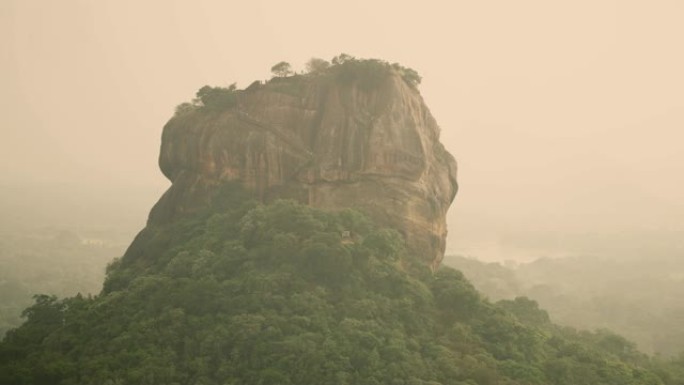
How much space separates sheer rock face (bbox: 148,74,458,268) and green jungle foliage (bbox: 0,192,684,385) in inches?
104

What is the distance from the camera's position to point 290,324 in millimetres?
28359

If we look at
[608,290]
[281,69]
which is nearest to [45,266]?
[281,69]

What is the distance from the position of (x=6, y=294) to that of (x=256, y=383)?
70.9 m

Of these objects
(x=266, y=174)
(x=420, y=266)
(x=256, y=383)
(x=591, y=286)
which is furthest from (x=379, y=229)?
(x=591, y=286)

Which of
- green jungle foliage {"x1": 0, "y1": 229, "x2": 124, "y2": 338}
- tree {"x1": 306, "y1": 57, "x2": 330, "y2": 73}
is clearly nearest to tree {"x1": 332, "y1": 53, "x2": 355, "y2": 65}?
tree {"x1": 306, "y1": 57, "x2": 330, "y2": 73}

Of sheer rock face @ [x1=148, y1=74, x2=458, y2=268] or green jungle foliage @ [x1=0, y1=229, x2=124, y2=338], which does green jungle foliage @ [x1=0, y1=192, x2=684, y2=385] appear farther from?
green jungle foliage @ [x1=0, y1=229, x2=124, y2=338]

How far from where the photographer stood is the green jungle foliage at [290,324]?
86.4ft

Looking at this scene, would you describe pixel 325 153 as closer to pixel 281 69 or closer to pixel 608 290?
pixel 281 69

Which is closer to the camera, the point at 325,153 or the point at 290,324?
the point at 290,324

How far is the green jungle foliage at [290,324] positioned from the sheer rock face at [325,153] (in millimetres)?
2650

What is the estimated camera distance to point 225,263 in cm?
3259

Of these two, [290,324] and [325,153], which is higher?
[325,153]

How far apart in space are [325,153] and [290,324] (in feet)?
46.9

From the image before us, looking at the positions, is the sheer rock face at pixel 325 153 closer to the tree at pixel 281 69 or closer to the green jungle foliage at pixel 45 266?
the tree at pixel 281 69
